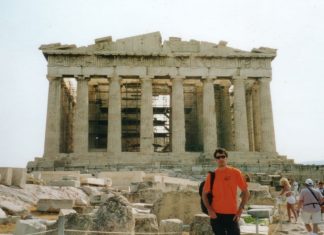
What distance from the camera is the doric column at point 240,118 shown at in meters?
35.0

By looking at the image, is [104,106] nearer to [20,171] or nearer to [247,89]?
[247,89]

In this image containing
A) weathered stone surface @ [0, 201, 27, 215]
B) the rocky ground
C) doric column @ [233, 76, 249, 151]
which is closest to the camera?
the rocky ground

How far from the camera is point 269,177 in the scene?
24.7 metres

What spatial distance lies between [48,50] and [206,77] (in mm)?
12251

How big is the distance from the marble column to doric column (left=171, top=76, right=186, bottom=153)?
6506 mm

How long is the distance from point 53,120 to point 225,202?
29.8m

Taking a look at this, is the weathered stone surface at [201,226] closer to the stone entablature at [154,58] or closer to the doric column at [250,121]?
the stone entablature at [154,58]

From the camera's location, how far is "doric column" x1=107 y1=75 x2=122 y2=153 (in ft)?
112

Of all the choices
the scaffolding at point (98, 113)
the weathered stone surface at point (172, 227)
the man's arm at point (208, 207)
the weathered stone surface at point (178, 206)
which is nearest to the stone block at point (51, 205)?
the weathered stone surface at point (178, 206)

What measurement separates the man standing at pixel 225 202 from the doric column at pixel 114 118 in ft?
91.7

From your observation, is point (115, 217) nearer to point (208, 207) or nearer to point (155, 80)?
point (208, 207)

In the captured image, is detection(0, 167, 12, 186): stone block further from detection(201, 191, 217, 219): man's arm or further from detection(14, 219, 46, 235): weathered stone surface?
detection(201, 191, 217, 219): man's arm

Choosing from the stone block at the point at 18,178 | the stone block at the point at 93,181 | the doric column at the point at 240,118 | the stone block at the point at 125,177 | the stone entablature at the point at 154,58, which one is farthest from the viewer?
the stone entablature at the point at 154,58

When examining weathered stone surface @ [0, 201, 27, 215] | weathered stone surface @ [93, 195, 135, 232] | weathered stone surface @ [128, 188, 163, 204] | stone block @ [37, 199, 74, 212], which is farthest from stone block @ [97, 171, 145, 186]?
weathered stone surface @ [93, 195, 135, 232]
